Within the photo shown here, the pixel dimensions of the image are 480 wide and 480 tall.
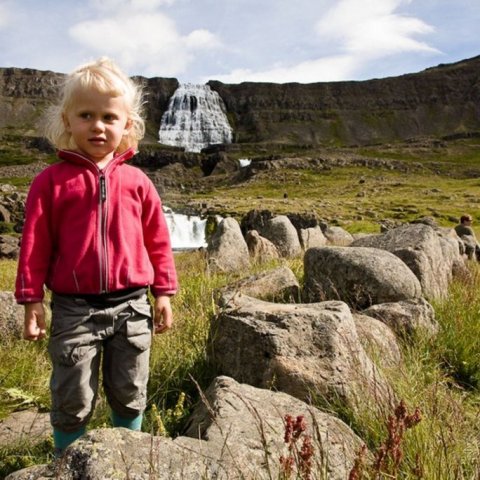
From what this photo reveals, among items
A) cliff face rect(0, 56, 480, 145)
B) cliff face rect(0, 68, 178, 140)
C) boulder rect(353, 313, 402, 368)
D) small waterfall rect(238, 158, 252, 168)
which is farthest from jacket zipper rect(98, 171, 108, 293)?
cliff face rect(0, 68, 178, 140)

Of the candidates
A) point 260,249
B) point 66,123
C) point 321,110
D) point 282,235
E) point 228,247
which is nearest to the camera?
point 66,123

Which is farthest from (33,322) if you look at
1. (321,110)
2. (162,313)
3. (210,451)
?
(321,110)

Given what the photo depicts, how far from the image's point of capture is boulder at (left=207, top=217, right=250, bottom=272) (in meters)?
12.4

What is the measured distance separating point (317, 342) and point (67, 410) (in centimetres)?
191

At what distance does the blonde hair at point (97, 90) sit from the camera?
3242 millimetres

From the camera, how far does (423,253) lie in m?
7.12

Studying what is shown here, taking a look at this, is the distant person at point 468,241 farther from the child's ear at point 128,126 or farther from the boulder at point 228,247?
the child's ear at point 128,126

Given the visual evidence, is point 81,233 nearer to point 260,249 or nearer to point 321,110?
point 260,249

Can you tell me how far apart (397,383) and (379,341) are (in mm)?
879

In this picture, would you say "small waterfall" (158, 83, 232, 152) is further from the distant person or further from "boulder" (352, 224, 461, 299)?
"boulder" (352, 224, 461, 299)

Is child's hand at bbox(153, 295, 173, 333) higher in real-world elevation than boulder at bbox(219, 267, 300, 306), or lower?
higher

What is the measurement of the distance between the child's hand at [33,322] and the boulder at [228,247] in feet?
28.1

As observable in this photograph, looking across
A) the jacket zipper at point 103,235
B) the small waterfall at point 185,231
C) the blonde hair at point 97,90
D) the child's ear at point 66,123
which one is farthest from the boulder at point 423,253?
the small waterfall at point 185,231

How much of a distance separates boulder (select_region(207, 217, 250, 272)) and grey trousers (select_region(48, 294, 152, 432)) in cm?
832
